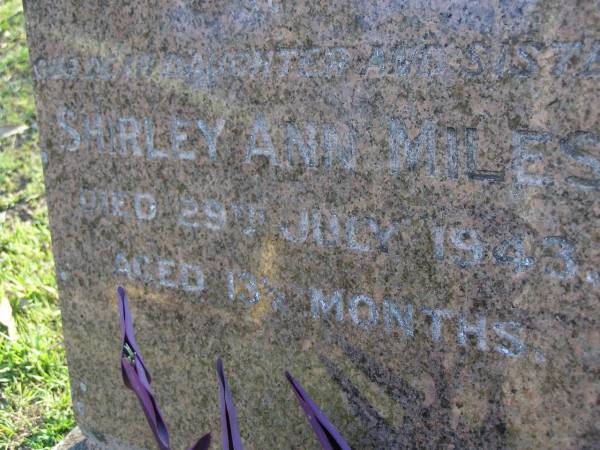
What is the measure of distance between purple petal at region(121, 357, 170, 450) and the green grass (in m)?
1.10

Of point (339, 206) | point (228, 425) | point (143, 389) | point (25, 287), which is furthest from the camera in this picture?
point (25, 287)

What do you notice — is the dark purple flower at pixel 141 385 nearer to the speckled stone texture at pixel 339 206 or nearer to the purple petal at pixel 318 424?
the purple petal at pixel 318 424

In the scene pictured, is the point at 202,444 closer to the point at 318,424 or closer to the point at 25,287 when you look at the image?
the point at 318,424

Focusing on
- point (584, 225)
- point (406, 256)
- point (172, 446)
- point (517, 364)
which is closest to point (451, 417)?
point (517, 364)

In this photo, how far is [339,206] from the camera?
4.52ft

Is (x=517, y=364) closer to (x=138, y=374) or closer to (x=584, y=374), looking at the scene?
(x=584, y=374)

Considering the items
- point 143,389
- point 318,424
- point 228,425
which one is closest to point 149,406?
point 143,389

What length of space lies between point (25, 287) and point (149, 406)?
5.86ft

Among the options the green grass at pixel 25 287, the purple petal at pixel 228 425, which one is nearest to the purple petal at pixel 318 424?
the purple petal at pixel 228 425

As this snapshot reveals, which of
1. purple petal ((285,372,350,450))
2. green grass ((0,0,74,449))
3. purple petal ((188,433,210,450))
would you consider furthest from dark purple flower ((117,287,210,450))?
green grass ((0,0,74,449))

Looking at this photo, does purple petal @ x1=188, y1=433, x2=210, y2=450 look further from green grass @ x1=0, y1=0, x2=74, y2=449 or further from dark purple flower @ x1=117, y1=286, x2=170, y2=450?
green grass @ x1=0, y1=0, x2=74, y2=449

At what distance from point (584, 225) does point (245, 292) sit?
2.35ft

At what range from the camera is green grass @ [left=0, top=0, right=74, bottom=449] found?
2.24 meters

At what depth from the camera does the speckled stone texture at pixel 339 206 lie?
1.18m
